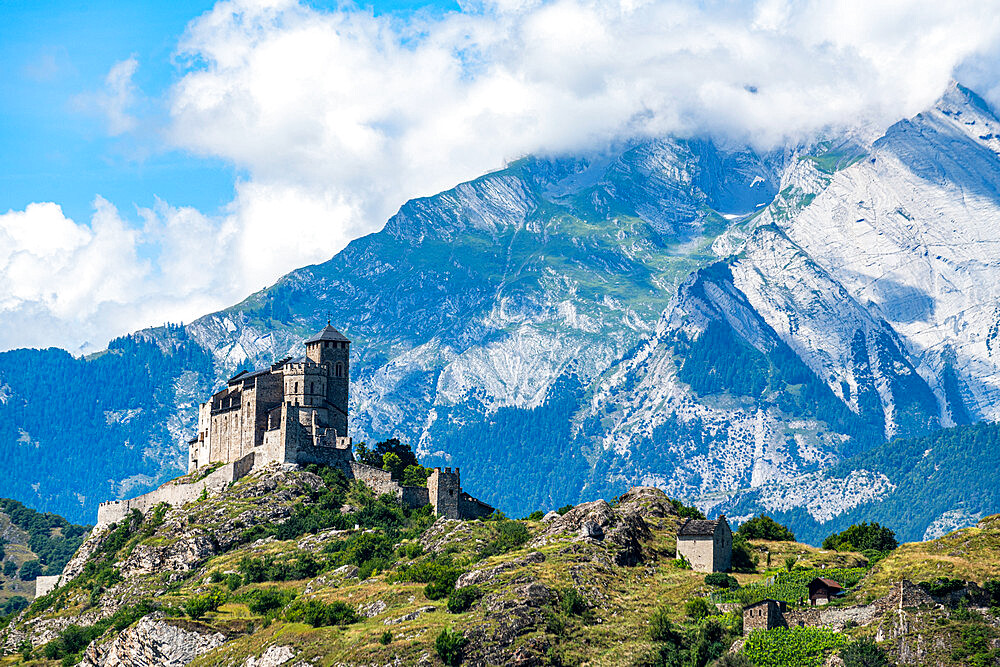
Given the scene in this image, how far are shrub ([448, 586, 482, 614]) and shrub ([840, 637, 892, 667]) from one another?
113 ft

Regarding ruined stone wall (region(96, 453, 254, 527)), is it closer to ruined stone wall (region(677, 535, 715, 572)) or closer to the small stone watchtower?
the small stone watchtower

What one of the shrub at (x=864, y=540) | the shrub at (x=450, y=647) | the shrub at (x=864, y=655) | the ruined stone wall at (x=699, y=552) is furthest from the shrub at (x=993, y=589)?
the shrub at (x=450, y=647)

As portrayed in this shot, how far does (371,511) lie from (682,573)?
45994mm

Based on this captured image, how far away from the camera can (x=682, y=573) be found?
418 ft

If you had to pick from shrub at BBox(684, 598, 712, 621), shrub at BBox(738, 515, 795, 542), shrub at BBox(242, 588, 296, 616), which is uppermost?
shrub at BBox(738, 515, 795, 542)

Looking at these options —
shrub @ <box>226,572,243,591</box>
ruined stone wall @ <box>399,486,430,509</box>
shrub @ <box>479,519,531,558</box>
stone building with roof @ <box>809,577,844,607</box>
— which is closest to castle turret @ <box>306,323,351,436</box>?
ruined stone wall @ <box>399,486,430,509</box>

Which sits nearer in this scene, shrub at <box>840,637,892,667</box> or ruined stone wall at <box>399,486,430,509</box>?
shrub at <box>840,637,892,667</box>

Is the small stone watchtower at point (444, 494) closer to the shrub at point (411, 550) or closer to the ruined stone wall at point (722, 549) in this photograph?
the shrub at point (411, 550)

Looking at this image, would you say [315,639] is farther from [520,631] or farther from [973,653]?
[973,653]

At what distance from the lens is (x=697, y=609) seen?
376 feet

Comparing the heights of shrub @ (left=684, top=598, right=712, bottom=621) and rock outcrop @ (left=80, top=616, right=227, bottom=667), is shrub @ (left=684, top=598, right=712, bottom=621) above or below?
below

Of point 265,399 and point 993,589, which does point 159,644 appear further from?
point 993,589

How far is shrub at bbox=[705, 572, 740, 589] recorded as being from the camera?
12206 centimetres

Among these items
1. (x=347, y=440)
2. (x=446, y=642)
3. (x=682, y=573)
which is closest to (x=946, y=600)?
(x=682, y=573)
